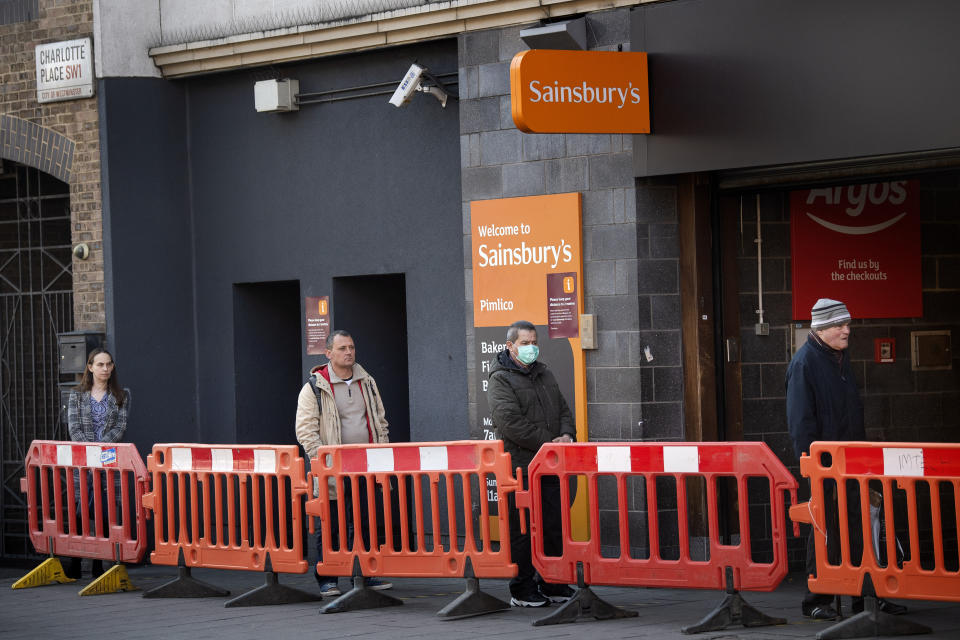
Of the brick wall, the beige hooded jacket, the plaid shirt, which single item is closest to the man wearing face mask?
the beige hooded jacket

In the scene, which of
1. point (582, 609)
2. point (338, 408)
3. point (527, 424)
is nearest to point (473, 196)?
point (338, 408)

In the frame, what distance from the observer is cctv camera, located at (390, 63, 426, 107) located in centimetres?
1194

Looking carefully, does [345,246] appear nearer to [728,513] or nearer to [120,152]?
[120,152]

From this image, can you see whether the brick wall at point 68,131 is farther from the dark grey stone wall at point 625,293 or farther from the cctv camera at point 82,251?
the dark grey stone wall at point 625,293

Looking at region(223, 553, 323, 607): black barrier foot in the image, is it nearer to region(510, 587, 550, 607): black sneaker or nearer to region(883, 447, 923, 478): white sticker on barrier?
region(510, 587, 550, 607): black sneaker

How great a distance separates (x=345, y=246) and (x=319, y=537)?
11.4 feet

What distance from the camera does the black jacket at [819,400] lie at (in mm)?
8719

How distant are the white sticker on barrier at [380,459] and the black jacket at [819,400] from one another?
2.58 m

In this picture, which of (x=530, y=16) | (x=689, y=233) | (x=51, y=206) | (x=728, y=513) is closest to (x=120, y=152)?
(x=51, y=206)

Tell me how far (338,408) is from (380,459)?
0.89 metres

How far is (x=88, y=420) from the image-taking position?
39.7 feet

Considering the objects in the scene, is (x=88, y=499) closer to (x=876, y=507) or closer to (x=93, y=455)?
(x=93, y=455)

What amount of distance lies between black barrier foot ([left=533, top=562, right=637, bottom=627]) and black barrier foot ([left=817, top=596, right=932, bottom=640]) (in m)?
1.42

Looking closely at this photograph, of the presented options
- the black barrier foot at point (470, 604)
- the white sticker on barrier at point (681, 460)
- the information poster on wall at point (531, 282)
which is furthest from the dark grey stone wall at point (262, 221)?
the white sticker on barrier at point (681, 460)
